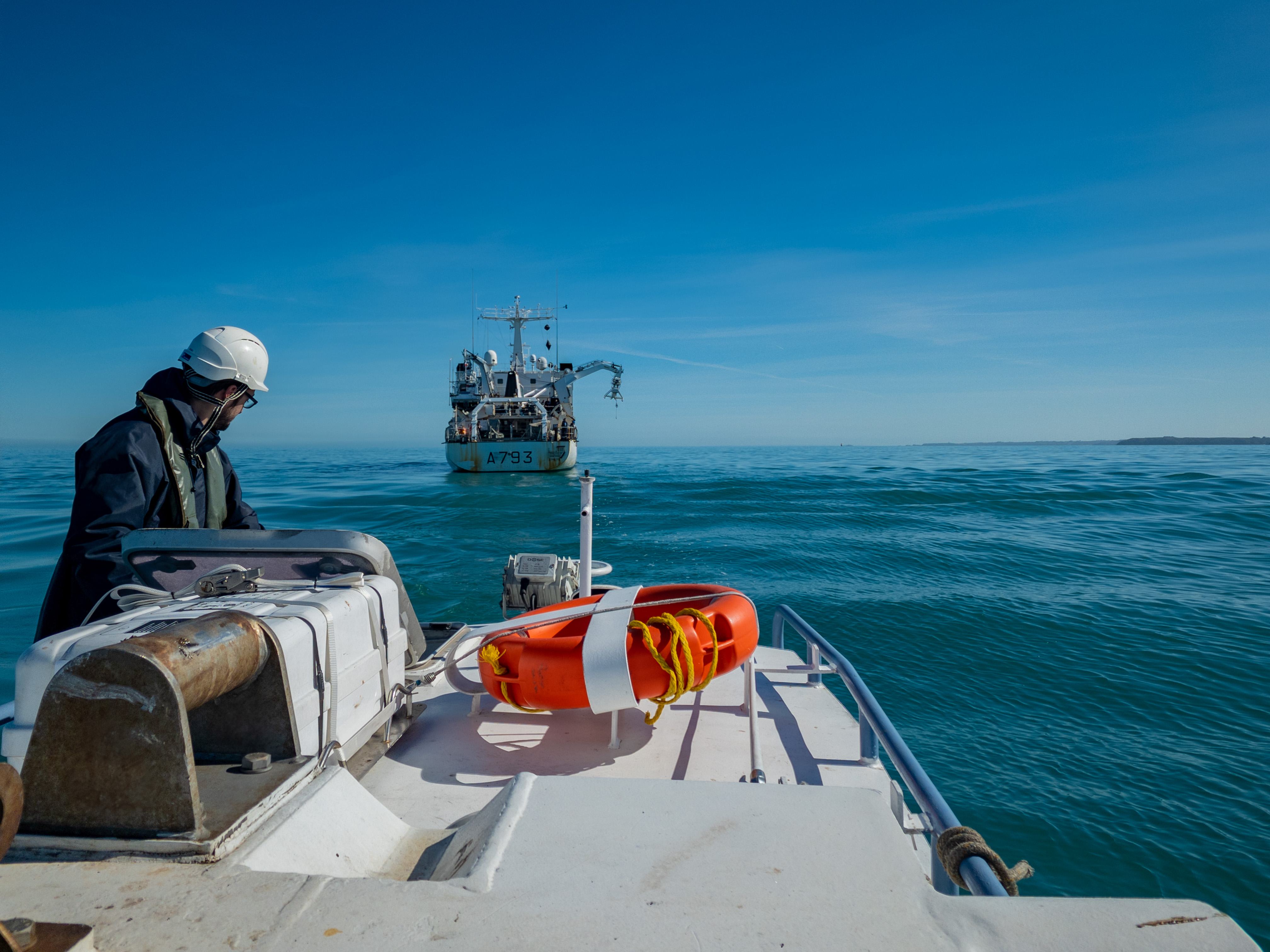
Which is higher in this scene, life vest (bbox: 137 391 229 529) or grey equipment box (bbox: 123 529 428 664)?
life vest (bbox: 137 391 229 529)

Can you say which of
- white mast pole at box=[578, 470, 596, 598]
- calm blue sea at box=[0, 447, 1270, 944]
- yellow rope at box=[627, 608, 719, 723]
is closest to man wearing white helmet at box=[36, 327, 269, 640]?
white mast pole at box=[578, 470, 596, 598]

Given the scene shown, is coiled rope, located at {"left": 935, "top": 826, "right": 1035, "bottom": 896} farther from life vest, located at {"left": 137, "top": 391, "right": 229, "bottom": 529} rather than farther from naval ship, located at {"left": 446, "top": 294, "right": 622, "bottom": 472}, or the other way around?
naval ship, located at {"left": 446, "top": 294, "right": 622, "bottom": 472}

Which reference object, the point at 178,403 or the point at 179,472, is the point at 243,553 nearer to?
the point at 179,472

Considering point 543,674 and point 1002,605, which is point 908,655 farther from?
point 543,674

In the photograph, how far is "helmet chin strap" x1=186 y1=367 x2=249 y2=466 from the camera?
8.28 feet

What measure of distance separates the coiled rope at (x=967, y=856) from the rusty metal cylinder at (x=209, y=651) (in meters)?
1.59

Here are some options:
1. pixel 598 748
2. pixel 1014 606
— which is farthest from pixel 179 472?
pixel 1014 606

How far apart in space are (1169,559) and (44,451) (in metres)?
80.8

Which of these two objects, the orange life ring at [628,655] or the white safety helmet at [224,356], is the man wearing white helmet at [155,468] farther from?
the orange life ring at [628,655]

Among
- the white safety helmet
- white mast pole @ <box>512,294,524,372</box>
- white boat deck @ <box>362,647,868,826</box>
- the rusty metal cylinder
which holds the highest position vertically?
white mast pole @ <box>512,294,524,372</box>

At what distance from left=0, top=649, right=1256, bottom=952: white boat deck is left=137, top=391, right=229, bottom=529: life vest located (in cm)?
161

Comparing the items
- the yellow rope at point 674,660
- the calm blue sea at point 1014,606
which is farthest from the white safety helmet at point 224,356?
the calm blue sea at point 1014,606

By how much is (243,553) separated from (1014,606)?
343 inches

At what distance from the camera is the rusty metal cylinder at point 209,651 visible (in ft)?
3.55
